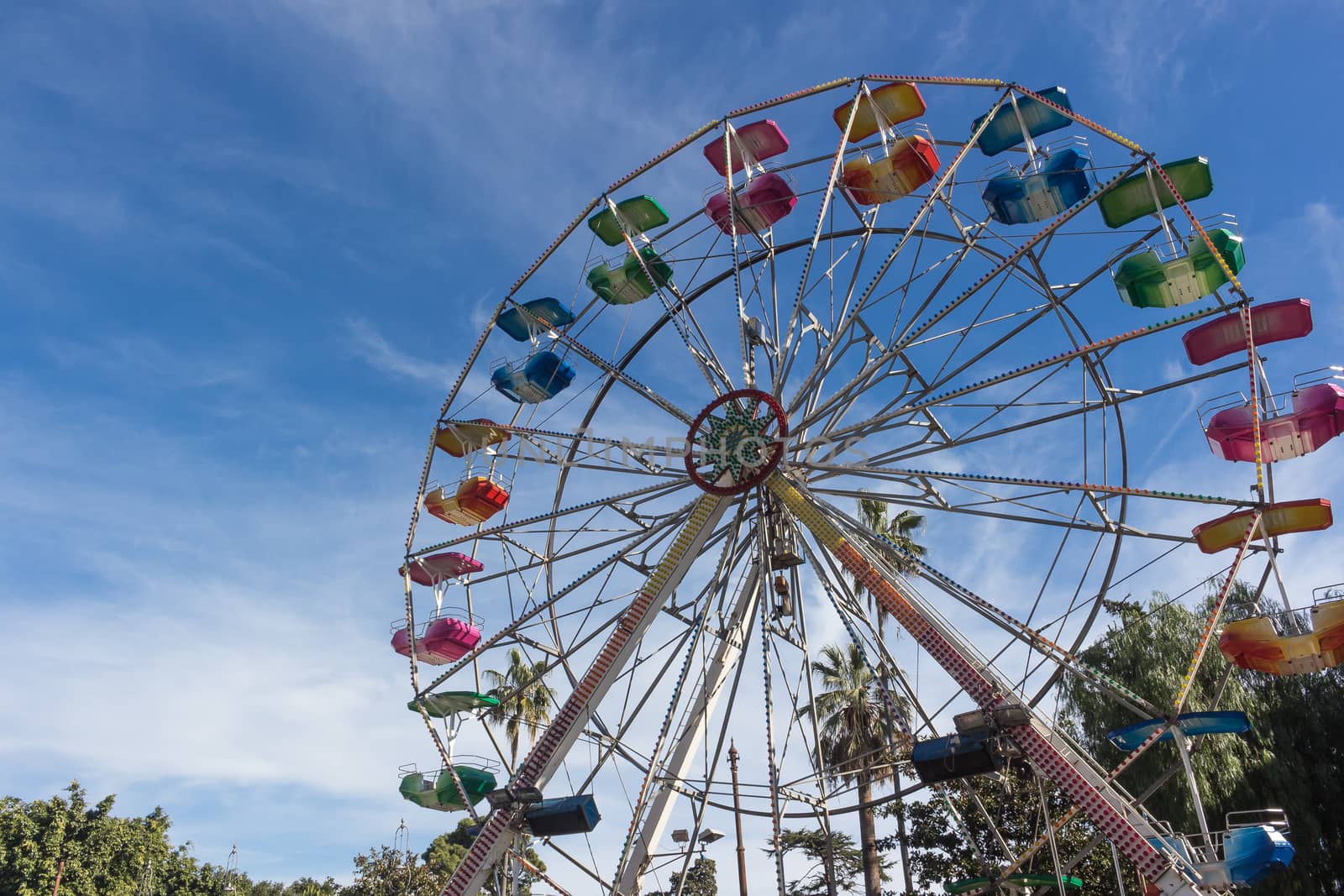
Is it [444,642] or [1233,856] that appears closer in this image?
[1233,856]

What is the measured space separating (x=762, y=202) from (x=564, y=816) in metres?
11.0

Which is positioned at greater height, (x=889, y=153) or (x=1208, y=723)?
(x=889, y=153)

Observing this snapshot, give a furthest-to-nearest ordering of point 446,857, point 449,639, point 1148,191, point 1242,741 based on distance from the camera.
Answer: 1. point 446,857
2. point 1242,741
3. point 449,639
4. point 1148,191

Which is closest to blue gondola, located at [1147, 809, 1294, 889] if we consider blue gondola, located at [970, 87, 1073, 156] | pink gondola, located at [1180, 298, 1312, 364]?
pink gondola, located at [1180, 298, 1312, 364]

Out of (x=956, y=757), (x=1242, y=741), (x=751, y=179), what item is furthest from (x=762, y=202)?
(x=1242, y=741)

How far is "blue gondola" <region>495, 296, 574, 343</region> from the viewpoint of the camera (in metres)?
20.3

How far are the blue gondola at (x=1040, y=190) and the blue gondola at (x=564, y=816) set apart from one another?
11062 mm

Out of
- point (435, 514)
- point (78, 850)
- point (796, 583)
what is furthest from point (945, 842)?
point (78, 850)

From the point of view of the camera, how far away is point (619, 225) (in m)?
19.5

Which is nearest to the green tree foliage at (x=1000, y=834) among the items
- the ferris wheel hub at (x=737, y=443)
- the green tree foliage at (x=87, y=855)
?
the ferris wheel hub at (x=737, y=443)

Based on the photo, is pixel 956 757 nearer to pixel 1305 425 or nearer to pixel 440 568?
pixel 1305 425

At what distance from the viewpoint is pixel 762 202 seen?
18953mm

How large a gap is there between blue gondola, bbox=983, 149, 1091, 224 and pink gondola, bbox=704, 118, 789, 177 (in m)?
4.32

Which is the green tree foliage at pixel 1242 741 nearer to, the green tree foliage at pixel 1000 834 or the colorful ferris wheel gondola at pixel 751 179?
the green tree foliage at pixel 1000 834
